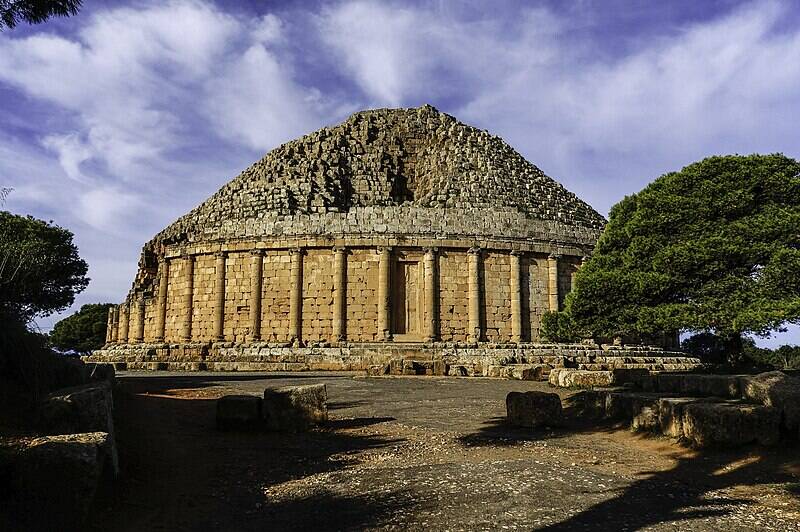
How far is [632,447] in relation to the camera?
895 cm

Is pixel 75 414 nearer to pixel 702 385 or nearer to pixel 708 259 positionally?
pixel 702 385

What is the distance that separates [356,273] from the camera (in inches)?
1190

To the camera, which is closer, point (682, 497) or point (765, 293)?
point (682, 497)

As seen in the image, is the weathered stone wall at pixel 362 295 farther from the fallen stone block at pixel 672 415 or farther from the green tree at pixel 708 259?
the fallen stone block at pixel 672 415

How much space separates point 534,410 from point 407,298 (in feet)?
65.3

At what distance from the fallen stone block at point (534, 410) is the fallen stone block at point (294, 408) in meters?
3.35

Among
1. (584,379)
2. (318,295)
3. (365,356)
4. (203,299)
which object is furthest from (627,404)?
(203,299)

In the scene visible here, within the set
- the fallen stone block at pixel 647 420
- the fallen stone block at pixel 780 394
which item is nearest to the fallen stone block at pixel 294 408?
the fallen stone block at pixel 647 420

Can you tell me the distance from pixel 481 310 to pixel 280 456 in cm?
2250

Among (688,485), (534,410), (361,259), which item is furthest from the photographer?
(361,259)

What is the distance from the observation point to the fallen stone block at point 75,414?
6441 millimetres

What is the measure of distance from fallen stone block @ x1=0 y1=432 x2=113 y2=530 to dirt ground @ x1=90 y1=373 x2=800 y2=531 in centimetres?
46

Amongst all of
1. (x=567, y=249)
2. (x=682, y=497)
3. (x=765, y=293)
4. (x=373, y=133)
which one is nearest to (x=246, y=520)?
(x=682, y=497)

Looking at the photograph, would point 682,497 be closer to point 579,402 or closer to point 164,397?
point 579,402
